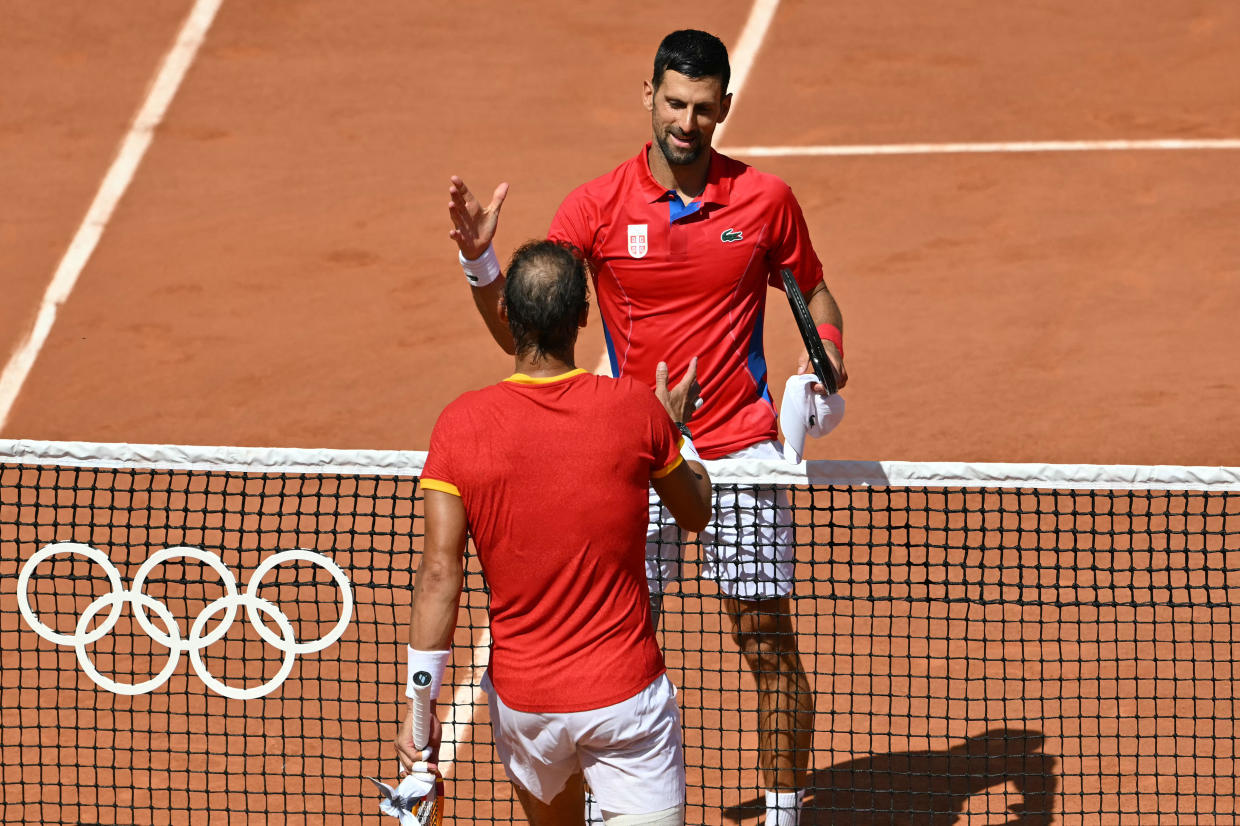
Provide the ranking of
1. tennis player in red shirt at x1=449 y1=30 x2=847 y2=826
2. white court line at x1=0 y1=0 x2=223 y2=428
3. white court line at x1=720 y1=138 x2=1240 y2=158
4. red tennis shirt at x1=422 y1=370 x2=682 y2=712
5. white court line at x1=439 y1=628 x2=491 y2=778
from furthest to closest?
white court line at x1=720 y1=138 x2=1240 y2=158 < white court line at x1=0 y1=0 x2=223 y2=428 < white court line at x1=439 y1=628 x2=491 y2=778 < tennis player in red shirt at x1=449 y1=30 x2=847 y2=826 < red tennis shirt at x1=422 y1=370 x2=682 y2=712

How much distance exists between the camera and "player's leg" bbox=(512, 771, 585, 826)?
4.82 m

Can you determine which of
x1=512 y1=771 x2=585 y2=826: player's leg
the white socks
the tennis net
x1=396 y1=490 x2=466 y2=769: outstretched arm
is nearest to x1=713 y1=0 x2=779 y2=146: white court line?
the tennis net

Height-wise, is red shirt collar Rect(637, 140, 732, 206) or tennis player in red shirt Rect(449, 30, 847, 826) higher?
red shirt collar Rect(637, 140, 732, 206)

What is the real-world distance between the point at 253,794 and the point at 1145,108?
453 inches

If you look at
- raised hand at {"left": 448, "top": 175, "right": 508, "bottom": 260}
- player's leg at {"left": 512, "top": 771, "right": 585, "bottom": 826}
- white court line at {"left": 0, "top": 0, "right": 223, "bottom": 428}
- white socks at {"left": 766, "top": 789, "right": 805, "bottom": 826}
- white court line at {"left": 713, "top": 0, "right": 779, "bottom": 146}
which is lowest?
white socks at {"left": 766, "top": 789, "right": 805, "bottom": 826}

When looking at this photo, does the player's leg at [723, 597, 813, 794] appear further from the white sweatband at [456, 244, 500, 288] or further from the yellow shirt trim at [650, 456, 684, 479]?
the yellow shirt trim at [650, 456, 684, 479]

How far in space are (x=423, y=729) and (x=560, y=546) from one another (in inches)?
25.7

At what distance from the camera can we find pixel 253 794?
7297 mm

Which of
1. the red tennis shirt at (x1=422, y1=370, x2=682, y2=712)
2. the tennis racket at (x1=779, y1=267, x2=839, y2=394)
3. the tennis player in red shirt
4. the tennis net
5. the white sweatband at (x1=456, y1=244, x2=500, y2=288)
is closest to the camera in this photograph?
the red tennis shirt at (x1=422, y1=370, x2=682, y2=712)

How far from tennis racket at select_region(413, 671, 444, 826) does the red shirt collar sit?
2.29 meters

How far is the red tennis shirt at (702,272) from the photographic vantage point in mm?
6152

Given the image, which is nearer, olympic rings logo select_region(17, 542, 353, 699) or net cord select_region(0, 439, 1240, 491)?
net cord select_region(0, 439, 1240, 491)

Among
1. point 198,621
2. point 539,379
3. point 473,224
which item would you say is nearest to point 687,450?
point 539,379

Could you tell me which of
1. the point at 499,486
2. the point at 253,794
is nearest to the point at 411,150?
the point at 253,794
